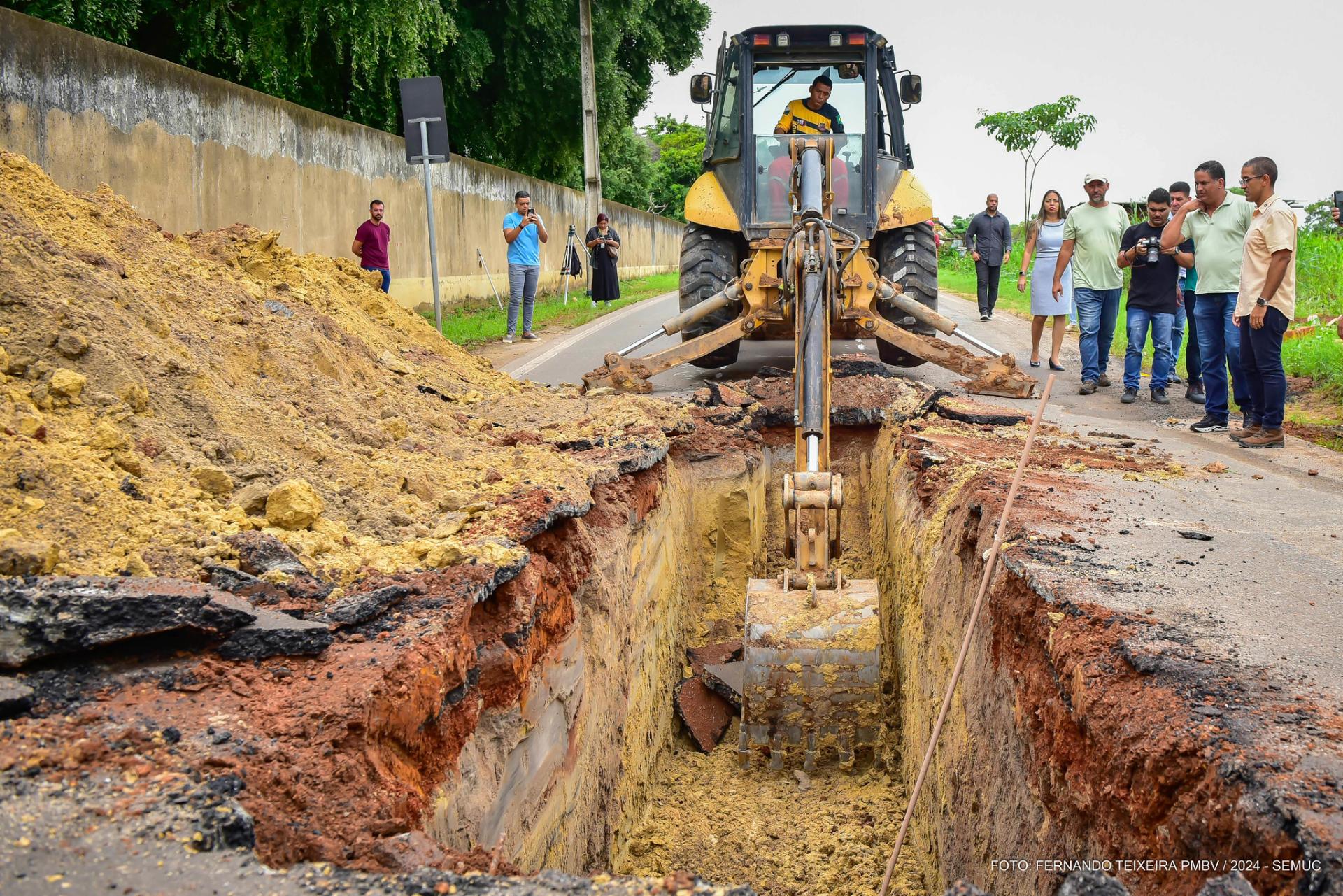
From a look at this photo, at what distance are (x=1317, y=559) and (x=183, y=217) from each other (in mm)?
9885

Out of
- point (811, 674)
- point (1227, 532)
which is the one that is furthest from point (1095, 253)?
point (811, 674)

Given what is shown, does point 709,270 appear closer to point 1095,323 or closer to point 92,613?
point 1095,323

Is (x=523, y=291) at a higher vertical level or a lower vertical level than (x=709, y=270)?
lower

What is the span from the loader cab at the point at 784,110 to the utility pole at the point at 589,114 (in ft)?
40.7

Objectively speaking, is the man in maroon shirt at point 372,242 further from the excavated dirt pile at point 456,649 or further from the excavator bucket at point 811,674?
the excavator bucket at point 811,674

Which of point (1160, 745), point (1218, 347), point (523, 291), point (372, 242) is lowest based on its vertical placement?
point (1160, 745)

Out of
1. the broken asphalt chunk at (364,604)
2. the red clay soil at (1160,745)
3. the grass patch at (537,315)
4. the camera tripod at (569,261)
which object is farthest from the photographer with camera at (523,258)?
the broken asphalt chunk at (364,604)

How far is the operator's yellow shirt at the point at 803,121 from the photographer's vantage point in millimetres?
9133

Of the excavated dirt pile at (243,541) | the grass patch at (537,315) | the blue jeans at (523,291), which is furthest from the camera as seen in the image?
the grass patch at (537,315)

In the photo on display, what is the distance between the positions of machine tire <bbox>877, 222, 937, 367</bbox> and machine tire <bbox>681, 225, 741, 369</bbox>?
4.54 feet

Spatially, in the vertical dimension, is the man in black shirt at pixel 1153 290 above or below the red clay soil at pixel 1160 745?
above

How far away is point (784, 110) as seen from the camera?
921 centimetres

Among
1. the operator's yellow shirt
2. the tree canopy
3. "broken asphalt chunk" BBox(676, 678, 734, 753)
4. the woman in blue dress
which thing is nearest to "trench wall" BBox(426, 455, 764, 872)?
"broken asphalt chunk" BBox(676, 678, 734, 753)

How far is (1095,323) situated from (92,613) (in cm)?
908
